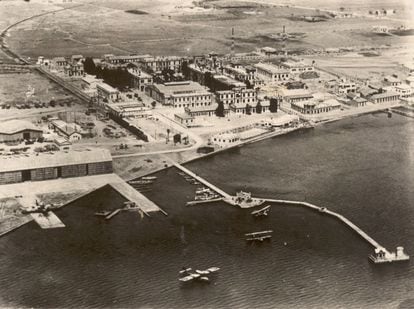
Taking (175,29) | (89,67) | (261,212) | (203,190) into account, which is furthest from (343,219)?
(175,29)

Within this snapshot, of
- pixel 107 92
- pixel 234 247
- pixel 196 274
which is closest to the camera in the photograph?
pixel 196 274

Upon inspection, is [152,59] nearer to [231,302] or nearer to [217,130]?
[217,130]

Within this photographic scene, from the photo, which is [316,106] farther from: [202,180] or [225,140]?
[202,180]

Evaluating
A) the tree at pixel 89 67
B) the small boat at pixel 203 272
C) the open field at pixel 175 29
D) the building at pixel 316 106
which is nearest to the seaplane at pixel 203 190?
the small boat at pixel 203 272

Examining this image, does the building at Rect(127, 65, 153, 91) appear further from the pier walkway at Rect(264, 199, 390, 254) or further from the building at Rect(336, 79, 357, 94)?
the pier walkway at Rect(264, 199, 390, 254)

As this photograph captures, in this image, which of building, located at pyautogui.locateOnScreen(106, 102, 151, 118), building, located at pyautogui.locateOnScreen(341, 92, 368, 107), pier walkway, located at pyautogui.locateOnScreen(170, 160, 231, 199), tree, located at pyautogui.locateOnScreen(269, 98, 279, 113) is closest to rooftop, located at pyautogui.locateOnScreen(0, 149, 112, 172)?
pier walkway, located at pyautogui.locateOnScreen(170, 160, 231, 199)
